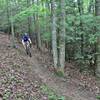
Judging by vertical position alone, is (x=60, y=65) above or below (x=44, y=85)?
above

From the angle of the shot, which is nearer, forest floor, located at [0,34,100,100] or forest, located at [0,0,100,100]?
forest floor, located at [0,34,100,100]

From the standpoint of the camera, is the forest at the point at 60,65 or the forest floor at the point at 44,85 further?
the forest at the point at 60,65

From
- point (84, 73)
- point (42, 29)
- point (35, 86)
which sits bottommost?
point (84, 73)

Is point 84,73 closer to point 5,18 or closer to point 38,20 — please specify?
point 38,20

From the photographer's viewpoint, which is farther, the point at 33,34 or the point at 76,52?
the point at 33,34

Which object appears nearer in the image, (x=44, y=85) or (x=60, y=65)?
(x=44, y=85)

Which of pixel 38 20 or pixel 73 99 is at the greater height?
pixel 38 20

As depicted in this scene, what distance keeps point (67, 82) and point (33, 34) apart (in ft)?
46.0

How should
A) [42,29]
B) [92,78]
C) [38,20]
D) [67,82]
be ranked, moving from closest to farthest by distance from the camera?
1. [67,82]
2. [92,78]
3. [38,20]
4. [42,29]

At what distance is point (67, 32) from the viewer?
54.7 ft

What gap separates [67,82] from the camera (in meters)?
12.5

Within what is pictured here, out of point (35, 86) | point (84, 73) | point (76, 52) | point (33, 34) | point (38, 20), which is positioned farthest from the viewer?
point (33, 34)

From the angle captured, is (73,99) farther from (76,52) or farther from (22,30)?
(22,30)

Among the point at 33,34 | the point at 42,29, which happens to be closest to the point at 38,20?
the point at 42,29
